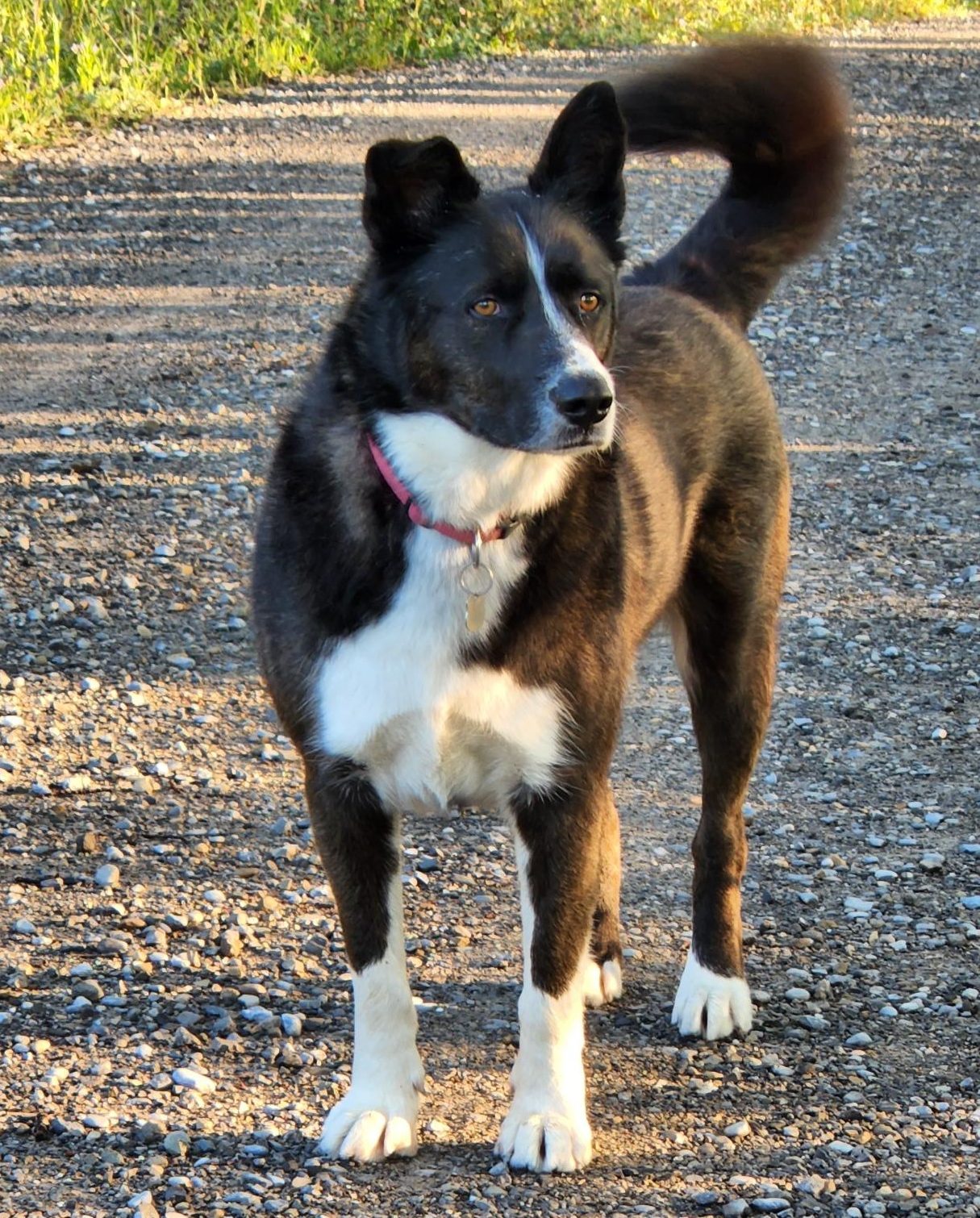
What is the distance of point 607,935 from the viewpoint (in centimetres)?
360

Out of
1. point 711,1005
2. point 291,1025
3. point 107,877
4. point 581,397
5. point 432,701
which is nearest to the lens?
point 581,397

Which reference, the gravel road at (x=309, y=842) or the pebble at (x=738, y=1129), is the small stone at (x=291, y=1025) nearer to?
the gravel road at (x=309, y=842)

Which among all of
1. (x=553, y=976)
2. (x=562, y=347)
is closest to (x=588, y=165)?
(x=562, y=347)

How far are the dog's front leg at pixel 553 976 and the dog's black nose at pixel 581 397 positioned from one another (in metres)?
0.70

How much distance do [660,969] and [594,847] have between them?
0.83 metres

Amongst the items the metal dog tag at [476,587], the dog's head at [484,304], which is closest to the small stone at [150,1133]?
the metal dog tag at [476,587]

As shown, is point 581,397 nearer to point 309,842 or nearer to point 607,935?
point 607,935

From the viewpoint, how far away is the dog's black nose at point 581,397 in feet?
8.91

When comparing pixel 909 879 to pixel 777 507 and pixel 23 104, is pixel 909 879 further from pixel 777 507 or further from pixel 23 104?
pixel 23 104

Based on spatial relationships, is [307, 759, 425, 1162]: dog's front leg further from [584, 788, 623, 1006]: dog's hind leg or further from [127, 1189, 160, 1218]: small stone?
[584, 788, 623, 1006]: dog's hind leg

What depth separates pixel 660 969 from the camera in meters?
3.71

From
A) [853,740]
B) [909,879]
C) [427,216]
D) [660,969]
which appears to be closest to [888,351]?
[853,740]

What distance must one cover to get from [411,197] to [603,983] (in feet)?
5.64

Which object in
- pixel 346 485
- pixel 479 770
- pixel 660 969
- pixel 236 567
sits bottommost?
pixel 660 969
